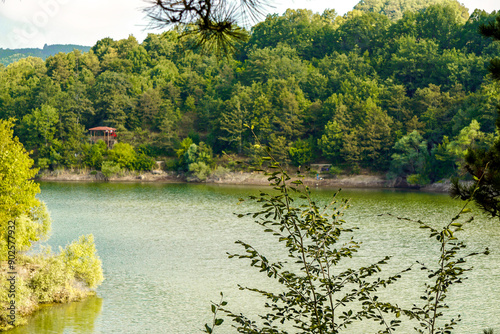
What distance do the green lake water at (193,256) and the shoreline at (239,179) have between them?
786 cm

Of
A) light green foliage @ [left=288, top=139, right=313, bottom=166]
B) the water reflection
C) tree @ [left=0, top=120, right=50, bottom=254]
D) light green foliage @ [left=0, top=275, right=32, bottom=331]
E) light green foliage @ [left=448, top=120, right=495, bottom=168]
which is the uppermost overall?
light green foliage @ [left=448, top=120, right=495, bottom=168]

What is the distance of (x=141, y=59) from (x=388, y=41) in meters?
34.0

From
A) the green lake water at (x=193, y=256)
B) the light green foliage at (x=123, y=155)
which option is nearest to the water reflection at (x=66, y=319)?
the green lake water at (x=193, y=256)

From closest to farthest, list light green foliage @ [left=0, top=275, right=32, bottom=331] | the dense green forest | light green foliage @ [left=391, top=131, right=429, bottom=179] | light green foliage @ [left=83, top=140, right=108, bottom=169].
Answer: light green foliage @ [left=0, top=275, right=32, bottom=331]
light green foliage @ [left=391, top=131, right=429, bottom=179]
the dense green forest
light green foliage @ [left=83, top=140, right=108, bottom=169]

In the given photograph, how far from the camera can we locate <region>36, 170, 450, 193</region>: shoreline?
47.9 metres

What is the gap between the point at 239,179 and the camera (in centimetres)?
5384

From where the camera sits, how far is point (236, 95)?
60438 millimetres

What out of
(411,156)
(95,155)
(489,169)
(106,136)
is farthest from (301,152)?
(489,169)

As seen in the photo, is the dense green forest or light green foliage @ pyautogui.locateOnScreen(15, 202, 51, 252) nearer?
light green foliage @ pyautogui.locateOnScreen(15, 202, 51, 252)

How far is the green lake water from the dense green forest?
10.4m

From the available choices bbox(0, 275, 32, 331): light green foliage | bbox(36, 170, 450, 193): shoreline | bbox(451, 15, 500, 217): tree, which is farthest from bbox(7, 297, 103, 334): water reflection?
bbox(36, 170, 450, 193): shoreline

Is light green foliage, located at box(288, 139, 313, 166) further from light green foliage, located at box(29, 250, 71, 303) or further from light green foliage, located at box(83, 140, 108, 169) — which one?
light green foliage, located at box(29, 250, 71, 303)

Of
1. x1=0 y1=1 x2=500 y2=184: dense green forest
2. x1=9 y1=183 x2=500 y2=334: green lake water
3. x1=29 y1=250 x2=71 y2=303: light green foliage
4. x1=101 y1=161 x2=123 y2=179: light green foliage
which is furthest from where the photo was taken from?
x1=101 y1=161 x2=123 y2=179: light green foliage

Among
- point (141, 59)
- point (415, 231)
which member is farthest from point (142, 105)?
point (415, 231)
